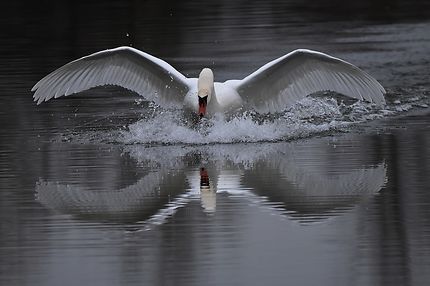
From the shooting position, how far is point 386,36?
79.3ft

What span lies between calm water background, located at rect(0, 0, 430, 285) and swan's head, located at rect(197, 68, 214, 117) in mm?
518

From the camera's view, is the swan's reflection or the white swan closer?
the swan's reflection

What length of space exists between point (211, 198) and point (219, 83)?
4.05 metres

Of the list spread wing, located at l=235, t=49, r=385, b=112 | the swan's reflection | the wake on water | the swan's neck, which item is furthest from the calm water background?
the swan's neck

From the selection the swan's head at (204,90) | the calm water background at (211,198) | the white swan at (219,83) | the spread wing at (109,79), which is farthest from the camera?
the spread wing at (109,79)

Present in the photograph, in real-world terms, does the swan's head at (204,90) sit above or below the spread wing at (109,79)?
below

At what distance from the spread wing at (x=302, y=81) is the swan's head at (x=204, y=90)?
0.64 meters

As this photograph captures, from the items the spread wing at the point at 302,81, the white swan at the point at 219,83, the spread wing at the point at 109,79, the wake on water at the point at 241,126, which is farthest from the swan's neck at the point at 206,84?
the spread wing at the point at 109,79

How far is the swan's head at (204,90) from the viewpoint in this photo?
13422 millimetres

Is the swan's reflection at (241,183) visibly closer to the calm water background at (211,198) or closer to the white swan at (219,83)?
the calm water background at (211,198)

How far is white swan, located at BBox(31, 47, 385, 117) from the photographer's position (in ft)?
45.8

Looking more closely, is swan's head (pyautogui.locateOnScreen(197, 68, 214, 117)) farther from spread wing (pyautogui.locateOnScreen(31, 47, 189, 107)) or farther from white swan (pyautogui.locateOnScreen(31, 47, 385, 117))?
spread wing (pyautogui.locateOnScreen(31, 47, 189, 107))

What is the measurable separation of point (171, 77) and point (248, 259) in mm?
6289

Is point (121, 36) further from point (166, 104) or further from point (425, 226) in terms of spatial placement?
point (425, 226)
